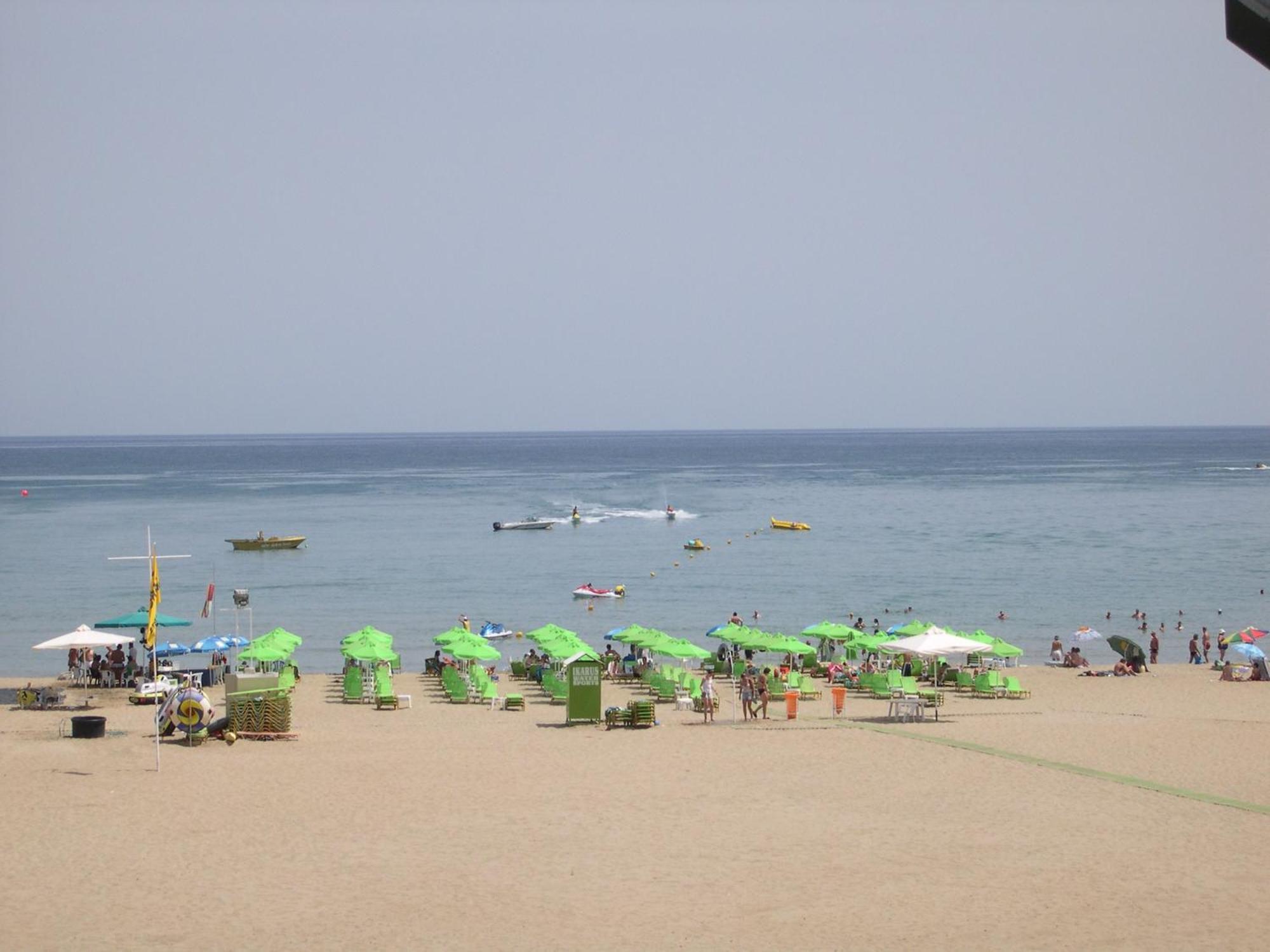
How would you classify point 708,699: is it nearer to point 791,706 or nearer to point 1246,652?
point 791,706

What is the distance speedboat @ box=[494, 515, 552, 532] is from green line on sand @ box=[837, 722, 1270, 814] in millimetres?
53890

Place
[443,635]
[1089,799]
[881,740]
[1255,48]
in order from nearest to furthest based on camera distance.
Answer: [1255,48], [1089,799], [881,740], [443,635]

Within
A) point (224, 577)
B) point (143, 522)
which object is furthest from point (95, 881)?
point (143, 522)

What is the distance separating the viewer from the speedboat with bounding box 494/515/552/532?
242 ft

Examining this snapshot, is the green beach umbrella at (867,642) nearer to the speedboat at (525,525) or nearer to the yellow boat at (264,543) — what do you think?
the yellow boat at (264,543)

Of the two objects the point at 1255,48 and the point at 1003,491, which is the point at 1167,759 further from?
the point at 1003,491

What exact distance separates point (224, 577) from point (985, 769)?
43524mm

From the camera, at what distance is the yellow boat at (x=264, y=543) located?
6294 centimetres

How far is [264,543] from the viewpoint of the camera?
62906mm

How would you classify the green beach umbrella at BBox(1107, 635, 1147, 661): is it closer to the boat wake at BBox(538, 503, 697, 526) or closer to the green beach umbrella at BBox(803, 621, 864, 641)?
the green beach umbrella at BBox(803, 621, 864, 641)

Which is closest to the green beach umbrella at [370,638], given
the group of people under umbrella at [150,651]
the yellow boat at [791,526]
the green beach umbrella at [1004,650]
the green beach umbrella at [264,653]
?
the group of people under umbrella at [150,651]

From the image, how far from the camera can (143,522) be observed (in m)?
78.7

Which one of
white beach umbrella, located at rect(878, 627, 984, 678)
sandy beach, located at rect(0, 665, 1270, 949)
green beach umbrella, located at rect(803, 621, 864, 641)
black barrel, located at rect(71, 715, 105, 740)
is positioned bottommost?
green beach umbrella, located at rect(803, 621, 864, 641)

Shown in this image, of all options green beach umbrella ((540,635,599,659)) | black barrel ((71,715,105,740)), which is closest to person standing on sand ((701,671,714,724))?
green beach umbrella ((540,635,599,659))
